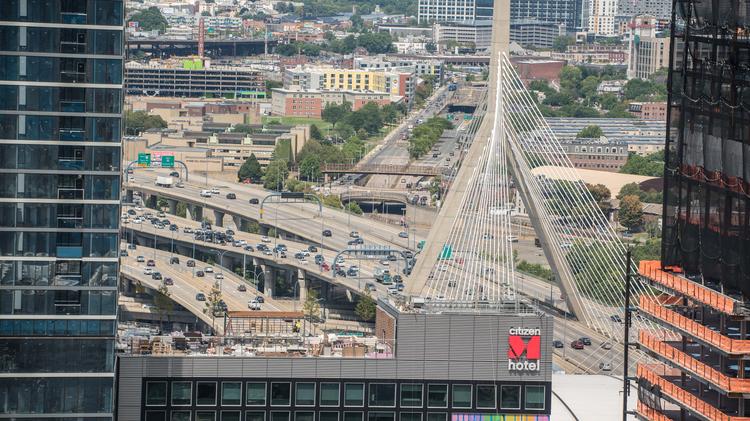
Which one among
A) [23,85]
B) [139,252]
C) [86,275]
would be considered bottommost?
[139,252]

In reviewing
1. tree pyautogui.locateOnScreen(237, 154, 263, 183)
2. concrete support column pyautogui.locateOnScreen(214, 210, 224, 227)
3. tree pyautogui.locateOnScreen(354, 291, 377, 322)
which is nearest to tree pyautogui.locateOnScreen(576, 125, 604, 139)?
tree pyautogui.locateOnScreen(237, 154, 263, 183)

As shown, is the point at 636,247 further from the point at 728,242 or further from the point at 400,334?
the point at 728,242

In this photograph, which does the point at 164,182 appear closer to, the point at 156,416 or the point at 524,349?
the point at 156,416

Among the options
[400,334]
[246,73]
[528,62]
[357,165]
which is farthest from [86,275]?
[528,62]

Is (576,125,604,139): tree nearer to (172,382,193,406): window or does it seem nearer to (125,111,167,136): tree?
(125,111,167,136): tree

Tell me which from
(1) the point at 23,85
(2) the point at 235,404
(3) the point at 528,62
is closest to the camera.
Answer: (1) the point at 23,85

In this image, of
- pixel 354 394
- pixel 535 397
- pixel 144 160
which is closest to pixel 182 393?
pixel 354 394
